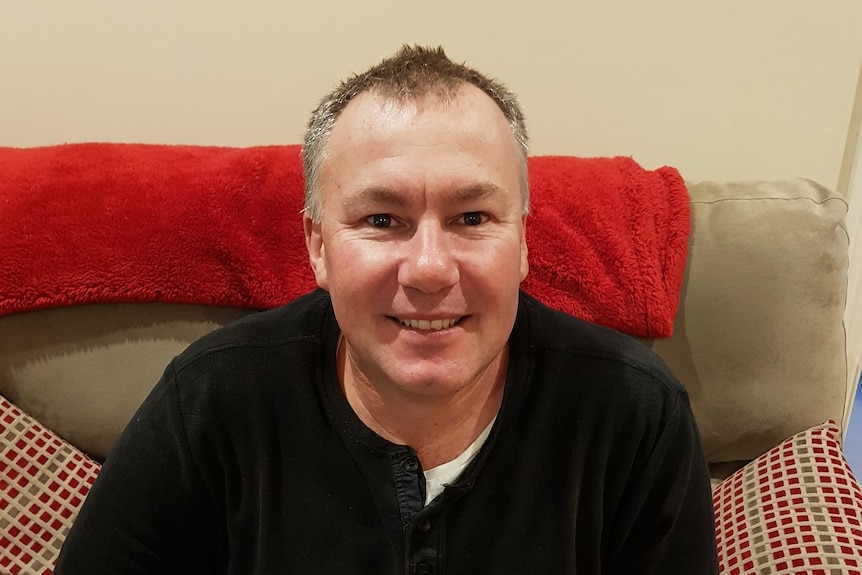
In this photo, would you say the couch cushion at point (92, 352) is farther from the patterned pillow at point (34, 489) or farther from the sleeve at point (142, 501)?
the sleeve at point (142, 501)

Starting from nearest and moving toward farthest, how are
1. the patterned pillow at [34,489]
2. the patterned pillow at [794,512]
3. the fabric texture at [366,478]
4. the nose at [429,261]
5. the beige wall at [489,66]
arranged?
1. the nose at [429,261]
2. the fabric texture at [366,478]
3. the patterned pillow at [794,512]
4. the patterned pillow at [34,489]
5. the beige wall at [489,66]

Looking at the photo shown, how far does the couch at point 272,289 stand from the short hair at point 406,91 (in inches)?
12.5

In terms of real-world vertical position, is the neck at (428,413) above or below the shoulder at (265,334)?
below

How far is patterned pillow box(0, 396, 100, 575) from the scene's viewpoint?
119 cm

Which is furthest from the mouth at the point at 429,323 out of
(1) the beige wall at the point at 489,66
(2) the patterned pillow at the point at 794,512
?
(1) the beige wall at the point at 489,66

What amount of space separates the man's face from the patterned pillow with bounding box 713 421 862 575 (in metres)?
0.59

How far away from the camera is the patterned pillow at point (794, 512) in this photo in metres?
1.03

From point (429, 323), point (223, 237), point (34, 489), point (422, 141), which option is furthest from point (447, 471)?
point (34, 489)

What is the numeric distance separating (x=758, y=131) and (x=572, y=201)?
0.53m

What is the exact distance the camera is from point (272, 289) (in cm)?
122

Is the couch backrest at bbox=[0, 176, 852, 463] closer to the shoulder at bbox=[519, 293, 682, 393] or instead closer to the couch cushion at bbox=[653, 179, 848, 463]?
the couch cushion at bbox=[653, 179, 848, 463]

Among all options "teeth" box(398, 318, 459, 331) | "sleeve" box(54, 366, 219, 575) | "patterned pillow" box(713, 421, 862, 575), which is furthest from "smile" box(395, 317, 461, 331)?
"patterned pillow" box(713, 421, 862, 575)

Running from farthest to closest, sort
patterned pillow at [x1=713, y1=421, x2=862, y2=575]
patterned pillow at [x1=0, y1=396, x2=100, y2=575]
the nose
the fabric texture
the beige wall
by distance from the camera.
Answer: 1. the beige wall
2. patterned pillow at [x1=0, y1=396, x2=100, y2=575]
3. patterned pillow at [x1=713, y1=421, x2=862, y2=575]
4. the fabric texture
5. the nose

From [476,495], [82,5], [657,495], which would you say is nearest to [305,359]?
[476,495]
